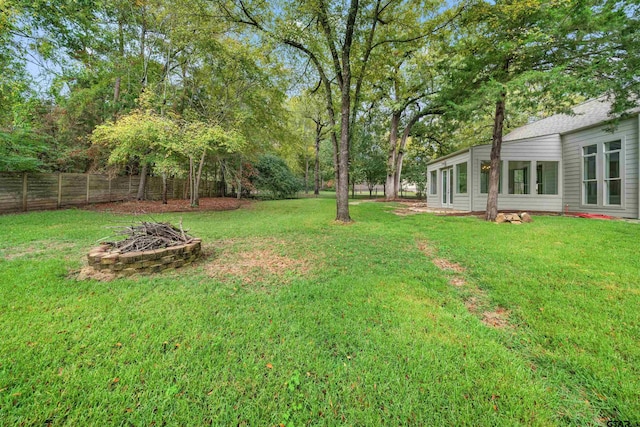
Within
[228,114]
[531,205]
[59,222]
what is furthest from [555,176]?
[59,222]

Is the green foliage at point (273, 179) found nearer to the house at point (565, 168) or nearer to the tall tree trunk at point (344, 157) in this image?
the tall tree trunk at point (344, 157)

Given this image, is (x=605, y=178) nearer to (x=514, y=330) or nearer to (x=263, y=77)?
(x=514, y=330)

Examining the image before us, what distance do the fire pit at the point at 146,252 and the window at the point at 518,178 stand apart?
40.7 ft

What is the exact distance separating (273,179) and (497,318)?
19163 mm

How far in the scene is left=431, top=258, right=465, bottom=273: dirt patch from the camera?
156 inches

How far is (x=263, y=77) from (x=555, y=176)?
13.6m

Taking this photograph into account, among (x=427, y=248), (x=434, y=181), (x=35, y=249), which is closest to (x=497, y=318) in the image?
(x=427, y=248)

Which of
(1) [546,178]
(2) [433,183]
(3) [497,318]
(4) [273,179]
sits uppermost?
(4) [273,179]

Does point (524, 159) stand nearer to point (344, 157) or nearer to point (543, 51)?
point (543, 51)

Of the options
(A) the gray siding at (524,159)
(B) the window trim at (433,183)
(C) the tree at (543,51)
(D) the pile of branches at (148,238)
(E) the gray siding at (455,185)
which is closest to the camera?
(D) the pile of branches at (148,238)

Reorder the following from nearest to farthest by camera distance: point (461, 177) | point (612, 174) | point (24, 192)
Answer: point (612, 174), point (24, 192), point (461, 177)

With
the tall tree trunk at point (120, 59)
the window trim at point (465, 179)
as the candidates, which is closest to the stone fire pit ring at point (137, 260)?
the window trim at point (465, 179)

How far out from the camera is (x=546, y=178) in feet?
34.9

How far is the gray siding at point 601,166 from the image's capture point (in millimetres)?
7762
